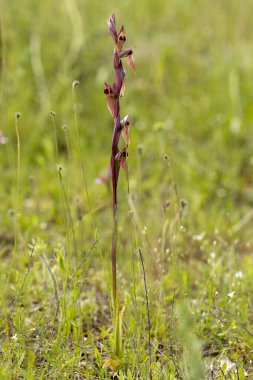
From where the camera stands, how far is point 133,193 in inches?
155

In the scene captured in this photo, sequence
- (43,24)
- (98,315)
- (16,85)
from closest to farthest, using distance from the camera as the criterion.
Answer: (98,315)
(16,85)
(43,24)

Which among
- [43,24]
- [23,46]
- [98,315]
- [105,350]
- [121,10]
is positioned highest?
[121,10]

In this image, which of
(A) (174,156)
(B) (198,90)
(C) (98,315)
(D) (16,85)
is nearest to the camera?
(C) (98,315)

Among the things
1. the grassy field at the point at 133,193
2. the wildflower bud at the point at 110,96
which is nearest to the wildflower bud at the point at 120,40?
the wildflower bud at the point at 110,96

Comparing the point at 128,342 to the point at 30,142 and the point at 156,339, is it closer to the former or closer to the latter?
the point at 156,339

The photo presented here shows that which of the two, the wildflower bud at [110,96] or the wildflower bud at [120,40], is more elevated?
the wildflower bud at [120,40]

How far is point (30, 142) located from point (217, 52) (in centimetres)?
207

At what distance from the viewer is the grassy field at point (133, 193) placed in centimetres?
234

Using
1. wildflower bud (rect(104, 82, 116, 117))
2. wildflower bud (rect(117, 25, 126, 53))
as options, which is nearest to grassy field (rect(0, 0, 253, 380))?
wildflower bud (rect(104, 82, 116, 117))

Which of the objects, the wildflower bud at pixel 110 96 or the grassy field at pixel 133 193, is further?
the grassy field at pixel 133 193

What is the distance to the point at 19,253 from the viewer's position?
311 centimetres

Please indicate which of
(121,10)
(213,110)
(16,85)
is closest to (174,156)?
(213,110)

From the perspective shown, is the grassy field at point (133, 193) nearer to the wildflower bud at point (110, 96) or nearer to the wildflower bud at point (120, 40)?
the wildflower bud at point (110, 96)

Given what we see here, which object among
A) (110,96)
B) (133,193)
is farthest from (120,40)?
(133,193)
